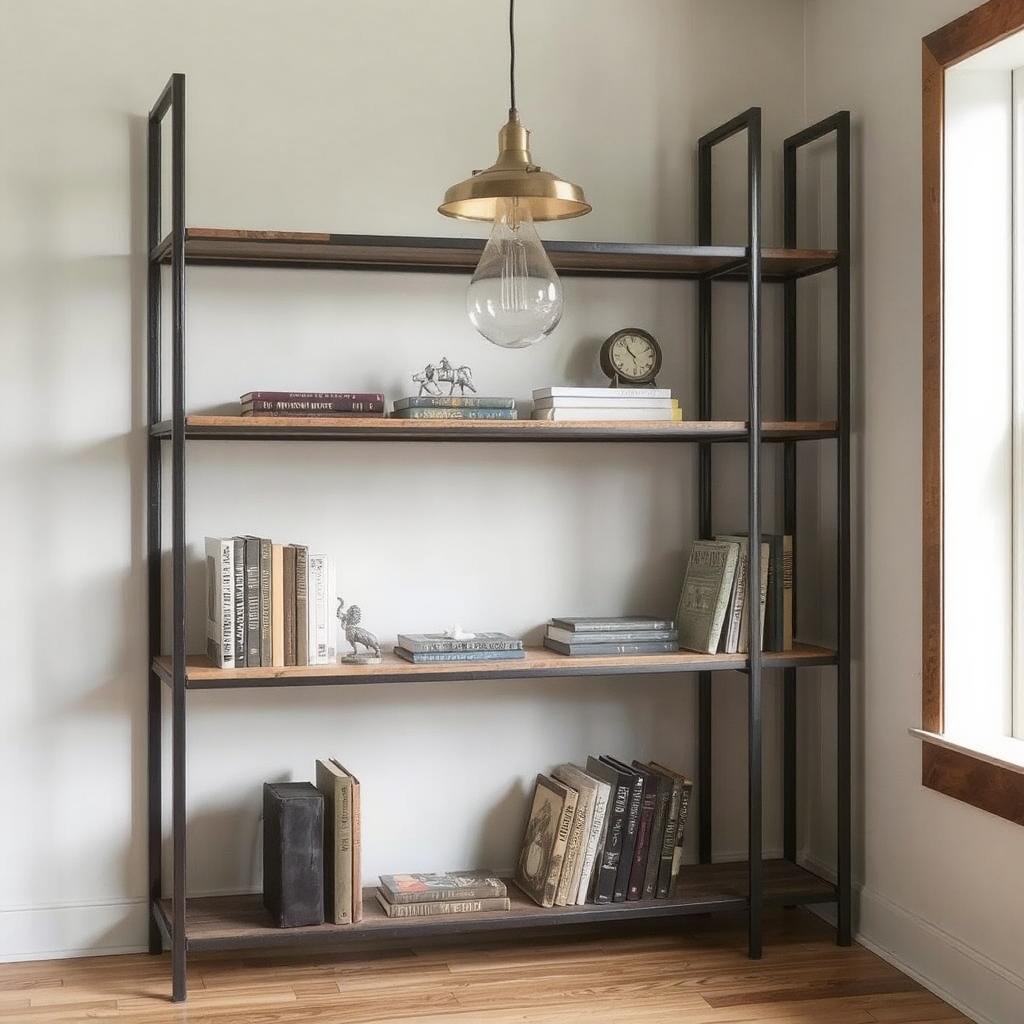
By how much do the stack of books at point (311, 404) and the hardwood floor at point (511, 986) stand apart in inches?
47.7

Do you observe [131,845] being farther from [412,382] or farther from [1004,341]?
[1004,341]

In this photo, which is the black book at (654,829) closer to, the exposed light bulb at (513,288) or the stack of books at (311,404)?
the stack of books at (311,404)

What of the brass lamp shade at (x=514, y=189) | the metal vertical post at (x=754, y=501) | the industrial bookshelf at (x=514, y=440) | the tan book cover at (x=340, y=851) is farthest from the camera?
the metal vertical post at (x=754, y=501)

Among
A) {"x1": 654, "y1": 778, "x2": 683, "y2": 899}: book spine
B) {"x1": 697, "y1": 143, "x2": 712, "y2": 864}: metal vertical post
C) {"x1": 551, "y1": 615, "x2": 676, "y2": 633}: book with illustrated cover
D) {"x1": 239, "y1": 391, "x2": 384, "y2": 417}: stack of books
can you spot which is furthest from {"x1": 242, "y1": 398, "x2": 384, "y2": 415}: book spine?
{"x1": 654, "y1": 778, "x2": 683, "y2": 899}: book spine

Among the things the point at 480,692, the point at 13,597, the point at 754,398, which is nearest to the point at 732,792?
the point at 480,692

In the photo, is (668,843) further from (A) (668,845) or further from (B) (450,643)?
(B) (450,643)

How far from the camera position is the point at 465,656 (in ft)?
9.37

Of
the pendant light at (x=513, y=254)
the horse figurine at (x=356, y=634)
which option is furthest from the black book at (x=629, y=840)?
the pendant light at (x=513, y=254)

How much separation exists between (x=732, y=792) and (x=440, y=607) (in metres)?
0.91

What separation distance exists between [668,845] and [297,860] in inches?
33.2

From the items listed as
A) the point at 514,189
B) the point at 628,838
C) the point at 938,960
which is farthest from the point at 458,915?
the point at 514,189

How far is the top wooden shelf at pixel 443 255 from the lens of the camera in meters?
2.74

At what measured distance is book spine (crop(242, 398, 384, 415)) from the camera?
8.94 feet

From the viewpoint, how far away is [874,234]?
3.02 metres
